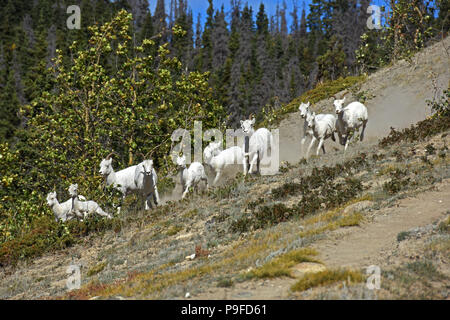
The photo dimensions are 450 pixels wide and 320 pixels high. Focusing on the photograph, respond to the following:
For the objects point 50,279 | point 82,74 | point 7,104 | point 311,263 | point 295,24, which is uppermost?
point 295,24

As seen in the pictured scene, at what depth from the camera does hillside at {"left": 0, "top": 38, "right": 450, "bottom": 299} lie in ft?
24.8

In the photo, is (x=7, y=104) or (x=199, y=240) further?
(x=7, y=104)

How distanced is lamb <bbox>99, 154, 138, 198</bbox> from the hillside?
105 cm

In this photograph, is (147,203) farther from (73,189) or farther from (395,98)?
(395,98)

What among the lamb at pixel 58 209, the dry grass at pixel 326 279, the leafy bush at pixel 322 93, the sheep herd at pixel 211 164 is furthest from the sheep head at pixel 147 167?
the leafy bush at pixel 322 93

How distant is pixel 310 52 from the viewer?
346 feet

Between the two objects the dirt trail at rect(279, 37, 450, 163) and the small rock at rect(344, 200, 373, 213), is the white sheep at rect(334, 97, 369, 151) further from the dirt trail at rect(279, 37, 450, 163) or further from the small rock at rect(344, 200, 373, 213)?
the small rock at rect(344, 200, 373, 213)

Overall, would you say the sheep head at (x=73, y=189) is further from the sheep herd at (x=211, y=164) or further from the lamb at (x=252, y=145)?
the lamb at (x=252, y=145)

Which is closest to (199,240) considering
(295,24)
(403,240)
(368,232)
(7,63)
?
(368,232)

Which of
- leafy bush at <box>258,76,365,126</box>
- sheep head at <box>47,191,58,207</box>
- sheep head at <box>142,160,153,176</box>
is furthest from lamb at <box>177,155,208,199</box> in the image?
leafy bush at <box>258,76,365,126</box>
